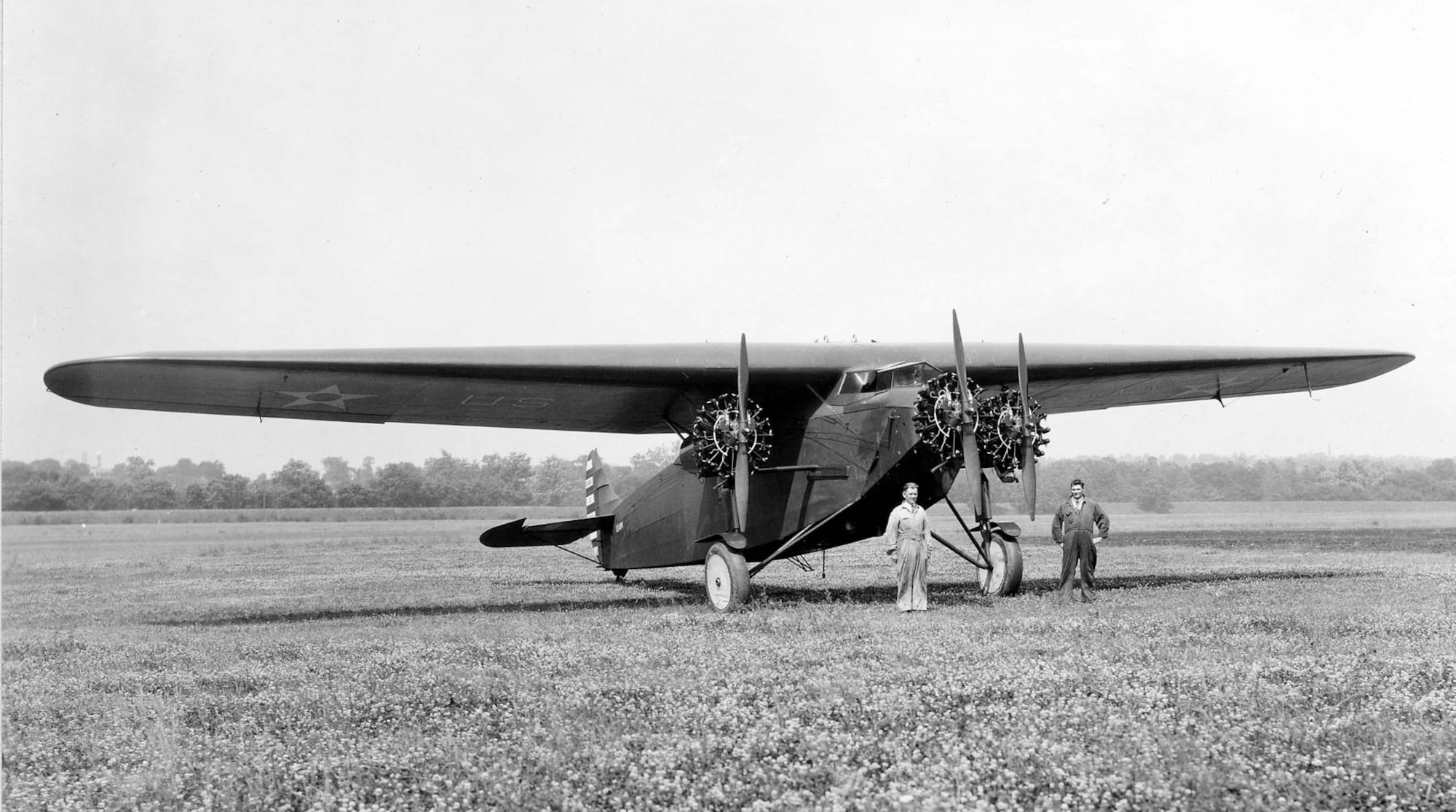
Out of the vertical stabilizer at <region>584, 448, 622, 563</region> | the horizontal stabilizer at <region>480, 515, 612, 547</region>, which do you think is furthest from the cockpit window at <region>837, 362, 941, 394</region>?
the vertical stabilizer at <region>584, 448, 622, 563</region>

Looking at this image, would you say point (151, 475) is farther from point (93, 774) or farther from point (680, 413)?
point (93, 774)

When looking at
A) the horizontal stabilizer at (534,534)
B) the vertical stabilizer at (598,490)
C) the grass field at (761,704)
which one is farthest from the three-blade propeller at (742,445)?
the vertical stabilizer at (598,490)

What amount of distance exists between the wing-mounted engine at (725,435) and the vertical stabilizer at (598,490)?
325 inches

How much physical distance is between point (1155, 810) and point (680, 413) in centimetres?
1132

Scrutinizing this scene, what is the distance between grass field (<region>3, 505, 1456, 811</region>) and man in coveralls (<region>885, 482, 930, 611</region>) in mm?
364

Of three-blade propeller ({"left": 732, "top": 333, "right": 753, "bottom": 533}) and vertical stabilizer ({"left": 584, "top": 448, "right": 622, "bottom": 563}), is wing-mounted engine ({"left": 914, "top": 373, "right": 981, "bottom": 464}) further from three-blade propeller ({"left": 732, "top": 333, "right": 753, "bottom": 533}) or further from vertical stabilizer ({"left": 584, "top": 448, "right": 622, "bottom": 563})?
vertical stabilizer ({"left": 584, "top": 448, "right": 622, "bottom": 563})

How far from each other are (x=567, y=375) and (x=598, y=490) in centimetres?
864

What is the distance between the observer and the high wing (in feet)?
40.2

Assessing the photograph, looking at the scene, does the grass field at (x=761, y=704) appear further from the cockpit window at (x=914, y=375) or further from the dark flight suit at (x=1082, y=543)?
the cockpit window at (x=914, y=375)

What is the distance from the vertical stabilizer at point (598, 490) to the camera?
70.2 ft

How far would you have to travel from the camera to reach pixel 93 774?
554cm

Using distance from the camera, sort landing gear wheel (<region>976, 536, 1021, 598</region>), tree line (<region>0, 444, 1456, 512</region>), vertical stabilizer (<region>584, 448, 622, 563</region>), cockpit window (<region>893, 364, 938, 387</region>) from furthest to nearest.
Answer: tree line (<region>0, 444, 1456, 512</region>) → vertical stabilizer (<region>584, 448, 622, 563</region>) → landing gear wheel (<region>976, 536, 1021, 598</region>) → cockpit window (<region>893, 364, 938, 387</region>)

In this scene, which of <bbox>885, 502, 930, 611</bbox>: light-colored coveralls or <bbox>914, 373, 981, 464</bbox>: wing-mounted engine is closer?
<bbox>914, 373, 981, 464</bbox>: wing-mounted engine

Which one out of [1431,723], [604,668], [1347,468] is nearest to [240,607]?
[604,668]
